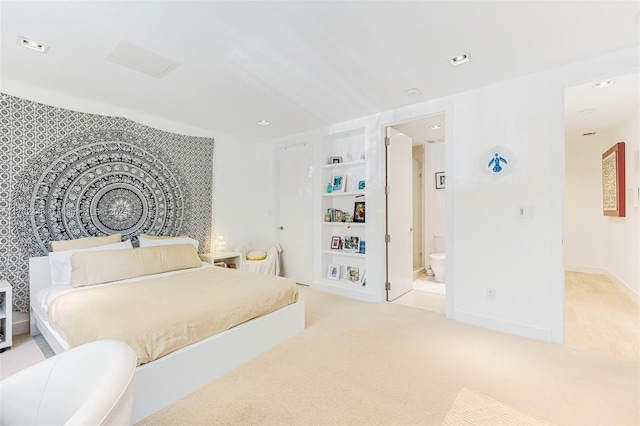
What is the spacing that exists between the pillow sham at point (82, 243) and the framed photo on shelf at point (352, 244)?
2866 mm

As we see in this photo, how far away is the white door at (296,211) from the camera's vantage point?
15.2ft

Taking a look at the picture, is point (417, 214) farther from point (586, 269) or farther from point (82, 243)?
point (82, 243)

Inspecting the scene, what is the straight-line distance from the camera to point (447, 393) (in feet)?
6.12

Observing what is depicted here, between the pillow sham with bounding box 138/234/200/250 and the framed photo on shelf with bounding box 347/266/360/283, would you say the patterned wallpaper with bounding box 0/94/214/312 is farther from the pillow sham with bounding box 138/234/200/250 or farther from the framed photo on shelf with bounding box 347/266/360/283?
the framed photo on shelf with bounding box 347/266/360/283

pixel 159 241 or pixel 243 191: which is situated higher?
pixel 243 191

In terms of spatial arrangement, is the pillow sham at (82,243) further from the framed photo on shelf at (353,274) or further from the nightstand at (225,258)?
the framed photo on shelf at (353,274)

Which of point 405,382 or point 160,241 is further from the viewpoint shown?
point 160,241

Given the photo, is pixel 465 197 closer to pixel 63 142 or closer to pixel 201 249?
pixel 201 249

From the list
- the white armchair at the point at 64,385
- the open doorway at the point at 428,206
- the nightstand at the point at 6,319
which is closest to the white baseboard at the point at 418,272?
the open doorway at the point at 428,206

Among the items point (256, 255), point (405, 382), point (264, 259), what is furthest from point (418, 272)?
point (405, 382)

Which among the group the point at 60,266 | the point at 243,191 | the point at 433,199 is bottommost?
the point at 60,266

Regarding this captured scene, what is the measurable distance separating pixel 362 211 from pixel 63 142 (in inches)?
138

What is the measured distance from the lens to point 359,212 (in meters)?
4.12

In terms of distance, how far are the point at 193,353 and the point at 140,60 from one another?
7.65 feet
